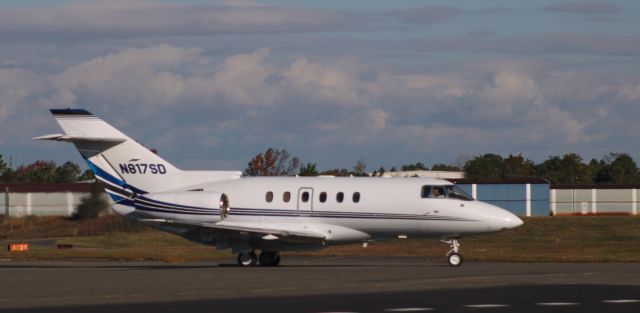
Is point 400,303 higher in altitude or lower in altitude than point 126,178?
lower

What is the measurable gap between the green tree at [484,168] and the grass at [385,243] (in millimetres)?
58741

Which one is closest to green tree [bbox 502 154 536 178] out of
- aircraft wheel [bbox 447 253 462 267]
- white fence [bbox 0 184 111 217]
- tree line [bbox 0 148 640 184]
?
tree line [bbox 0 148 640 184]

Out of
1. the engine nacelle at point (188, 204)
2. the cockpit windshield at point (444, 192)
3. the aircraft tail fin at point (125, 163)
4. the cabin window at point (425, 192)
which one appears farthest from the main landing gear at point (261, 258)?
the cockpit windshield at point (444, 192)

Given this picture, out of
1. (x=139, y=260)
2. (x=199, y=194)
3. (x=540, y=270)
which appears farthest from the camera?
(x=139, y=260)

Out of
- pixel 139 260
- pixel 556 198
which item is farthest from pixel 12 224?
pixel 556 198

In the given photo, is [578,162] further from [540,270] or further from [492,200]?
[540,270]

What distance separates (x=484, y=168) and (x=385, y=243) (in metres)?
85.1

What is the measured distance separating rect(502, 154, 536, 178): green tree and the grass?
256ft

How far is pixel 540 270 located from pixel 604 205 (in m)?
75.5

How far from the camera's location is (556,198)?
10975 centimetres

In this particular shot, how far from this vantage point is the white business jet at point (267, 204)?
40.4 meters

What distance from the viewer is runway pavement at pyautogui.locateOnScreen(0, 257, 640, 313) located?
23.2 metres

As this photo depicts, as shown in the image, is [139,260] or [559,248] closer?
[139,260]

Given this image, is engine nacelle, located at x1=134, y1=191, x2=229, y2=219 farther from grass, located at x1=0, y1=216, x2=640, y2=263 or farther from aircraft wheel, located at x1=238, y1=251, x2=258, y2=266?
grass, located at x1=0, y1=216, x2=640, y2=263
